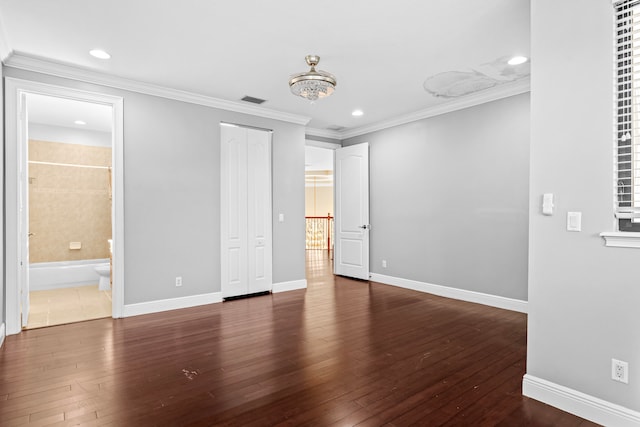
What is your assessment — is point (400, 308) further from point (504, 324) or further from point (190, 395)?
point (190, 395)

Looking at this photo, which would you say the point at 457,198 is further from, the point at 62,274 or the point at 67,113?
the point at 62,274

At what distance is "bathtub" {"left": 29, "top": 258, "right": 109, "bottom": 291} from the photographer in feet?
19.1

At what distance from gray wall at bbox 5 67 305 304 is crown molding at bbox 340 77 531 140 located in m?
2.13

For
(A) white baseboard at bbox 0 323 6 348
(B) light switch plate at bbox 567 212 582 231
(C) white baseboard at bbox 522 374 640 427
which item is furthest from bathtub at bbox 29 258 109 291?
(B) light switch plate at bbox 567 212 582 231

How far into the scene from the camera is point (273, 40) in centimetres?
321

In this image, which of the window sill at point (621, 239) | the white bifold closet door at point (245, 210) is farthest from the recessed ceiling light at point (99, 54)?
the window sill at point (621, 239)

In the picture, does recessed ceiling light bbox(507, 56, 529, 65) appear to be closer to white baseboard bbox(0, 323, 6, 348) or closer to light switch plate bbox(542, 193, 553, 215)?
light switch plate bbox(542, 193, 553, 215)

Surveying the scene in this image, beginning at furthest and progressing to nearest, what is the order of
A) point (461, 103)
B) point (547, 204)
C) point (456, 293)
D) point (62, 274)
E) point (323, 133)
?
point (323, 133) < point (62, 274) < point (456, 293) < point (461, 103) < point (547, 204)

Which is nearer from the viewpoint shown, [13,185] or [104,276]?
[13,185]

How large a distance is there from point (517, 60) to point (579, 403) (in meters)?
Result: 3.17

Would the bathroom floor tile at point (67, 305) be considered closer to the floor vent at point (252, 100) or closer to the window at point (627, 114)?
the floor vent at point (252, 100)

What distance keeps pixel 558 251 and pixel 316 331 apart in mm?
2370

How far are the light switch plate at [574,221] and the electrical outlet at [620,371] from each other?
0.79 metres

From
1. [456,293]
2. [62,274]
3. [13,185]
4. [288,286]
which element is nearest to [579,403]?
[456,293]
